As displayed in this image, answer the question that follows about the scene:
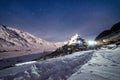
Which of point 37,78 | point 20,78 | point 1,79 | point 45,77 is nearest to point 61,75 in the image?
point 45,77

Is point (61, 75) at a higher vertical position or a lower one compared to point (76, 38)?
lower

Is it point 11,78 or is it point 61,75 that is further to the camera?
point 11,78

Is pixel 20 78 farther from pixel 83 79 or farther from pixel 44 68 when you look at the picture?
pixel 83 79

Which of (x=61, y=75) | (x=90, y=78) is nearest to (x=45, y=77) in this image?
(x=61, y=75)

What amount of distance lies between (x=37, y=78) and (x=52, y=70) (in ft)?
4.27

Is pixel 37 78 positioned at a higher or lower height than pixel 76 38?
lower

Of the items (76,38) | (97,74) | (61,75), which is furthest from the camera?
(76,38)

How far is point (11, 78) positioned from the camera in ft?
26.9

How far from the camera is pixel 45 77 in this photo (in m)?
7.73

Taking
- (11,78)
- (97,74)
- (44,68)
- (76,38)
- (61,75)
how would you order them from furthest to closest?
(76,38), (44,68), (11,78), (61,75), (97,74)

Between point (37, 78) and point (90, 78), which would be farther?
point (37, 78)

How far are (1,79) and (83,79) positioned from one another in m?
5.63

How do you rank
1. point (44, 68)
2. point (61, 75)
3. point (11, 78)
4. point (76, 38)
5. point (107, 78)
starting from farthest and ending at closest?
point (76, 38)
point (44, 68)
point (11, 78)
point (61, 75)
point (107, 78)

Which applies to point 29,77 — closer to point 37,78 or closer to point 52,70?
point 37,78
